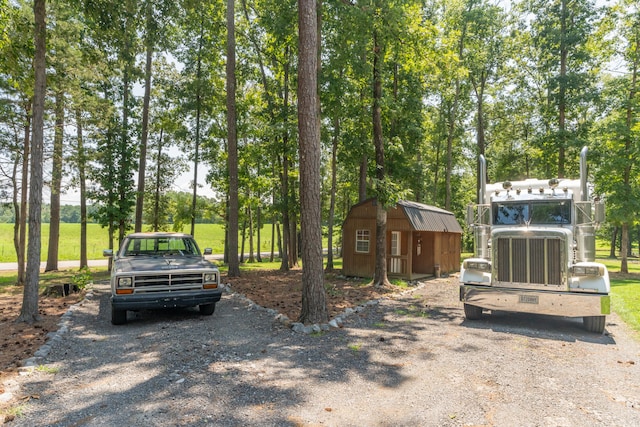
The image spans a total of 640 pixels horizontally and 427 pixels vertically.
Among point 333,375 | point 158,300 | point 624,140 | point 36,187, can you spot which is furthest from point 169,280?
point 624,140

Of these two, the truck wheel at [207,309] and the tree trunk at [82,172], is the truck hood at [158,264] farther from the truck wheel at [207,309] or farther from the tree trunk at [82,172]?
the tree trunk at [82,172]

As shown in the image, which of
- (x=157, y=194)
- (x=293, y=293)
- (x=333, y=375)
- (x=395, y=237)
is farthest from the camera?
(x=157, y=194)

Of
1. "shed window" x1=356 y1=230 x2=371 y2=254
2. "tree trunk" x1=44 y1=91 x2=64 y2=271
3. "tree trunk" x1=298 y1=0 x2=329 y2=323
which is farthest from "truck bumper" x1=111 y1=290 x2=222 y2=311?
"shed window" x1=356 y1=230 x2=371 y2=254

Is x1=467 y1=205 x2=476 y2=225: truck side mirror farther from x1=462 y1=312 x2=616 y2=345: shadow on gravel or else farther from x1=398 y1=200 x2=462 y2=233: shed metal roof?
x1=398 y1=200 x2=462 y2=233: shed metal roof

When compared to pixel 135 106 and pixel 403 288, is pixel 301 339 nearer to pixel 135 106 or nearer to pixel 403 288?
pixel 403 288

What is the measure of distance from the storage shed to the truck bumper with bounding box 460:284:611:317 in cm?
734

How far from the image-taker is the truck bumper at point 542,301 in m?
7.11

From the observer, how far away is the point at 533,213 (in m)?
8.75

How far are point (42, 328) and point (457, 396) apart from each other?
7.54 meters

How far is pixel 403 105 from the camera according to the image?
20.1 meters

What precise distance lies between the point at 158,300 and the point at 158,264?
85 centimetres

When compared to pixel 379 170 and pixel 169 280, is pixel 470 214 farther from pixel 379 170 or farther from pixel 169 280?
pixel 169 280

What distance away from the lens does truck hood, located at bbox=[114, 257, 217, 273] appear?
24.3 ft

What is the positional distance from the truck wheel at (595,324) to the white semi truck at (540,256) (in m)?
0.02
